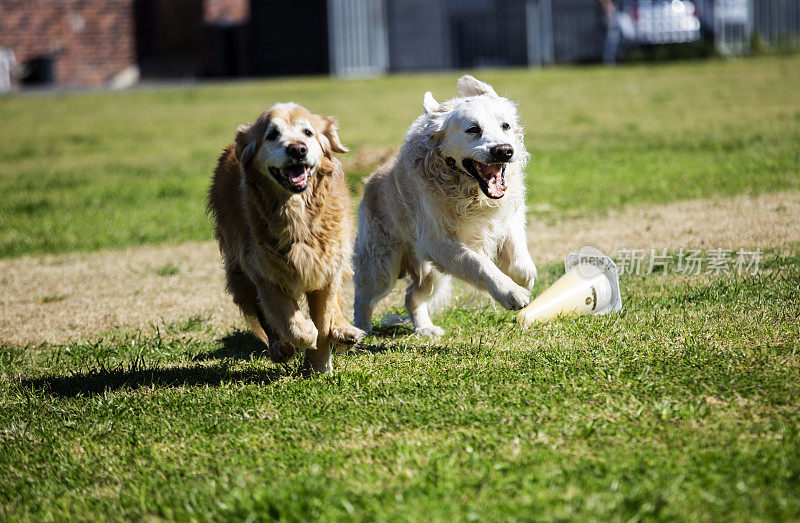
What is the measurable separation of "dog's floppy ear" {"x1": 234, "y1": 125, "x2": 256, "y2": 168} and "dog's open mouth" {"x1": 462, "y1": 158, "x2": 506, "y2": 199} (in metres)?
1.40

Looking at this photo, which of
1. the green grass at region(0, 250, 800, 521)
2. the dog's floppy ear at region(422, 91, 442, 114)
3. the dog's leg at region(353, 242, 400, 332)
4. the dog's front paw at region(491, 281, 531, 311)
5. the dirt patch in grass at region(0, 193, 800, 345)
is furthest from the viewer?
the dirt patch in grass at region(0, 193, 800, 345)

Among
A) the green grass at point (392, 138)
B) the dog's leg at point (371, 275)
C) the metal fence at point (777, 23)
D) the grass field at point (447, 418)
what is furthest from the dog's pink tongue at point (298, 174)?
the metal fence at point (777, 23)

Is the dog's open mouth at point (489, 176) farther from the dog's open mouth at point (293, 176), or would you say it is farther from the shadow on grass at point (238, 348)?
the shadow on grass at point (238, 348)

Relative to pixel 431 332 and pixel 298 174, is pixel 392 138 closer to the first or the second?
pixel 431 332

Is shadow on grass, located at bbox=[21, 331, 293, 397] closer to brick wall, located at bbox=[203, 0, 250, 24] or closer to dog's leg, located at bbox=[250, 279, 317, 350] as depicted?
dog's leg, located at bbox=[250, 279, 317, 350]

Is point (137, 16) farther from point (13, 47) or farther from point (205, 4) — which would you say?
point (13, 47)

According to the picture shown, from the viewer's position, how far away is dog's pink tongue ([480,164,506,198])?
5.18 m

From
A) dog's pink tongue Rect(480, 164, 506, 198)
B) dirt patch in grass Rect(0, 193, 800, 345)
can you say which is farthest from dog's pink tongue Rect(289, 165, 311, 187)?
dirt patch in grass Rect(0, 193, 800, 345)

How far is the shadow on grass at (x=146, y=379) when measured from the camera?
5.10m

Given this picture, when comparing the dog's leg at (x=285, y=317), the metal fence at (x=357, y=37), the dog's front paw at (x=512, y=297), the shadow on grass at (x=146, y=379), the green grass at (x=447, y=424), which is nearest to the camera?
the green grass at (x=447, y=424)

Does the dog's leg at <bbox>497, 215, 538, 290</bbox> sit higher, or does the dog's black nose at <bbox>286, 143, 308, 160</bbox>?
the dog's black nose at <bbox>286, 143, 308, 160</bbox>

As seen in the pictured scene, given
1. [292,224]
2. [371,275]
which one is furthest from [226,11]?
[292,224]

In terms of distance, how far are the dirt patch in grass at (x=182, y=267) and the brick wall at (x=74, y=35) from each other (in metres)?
22.1

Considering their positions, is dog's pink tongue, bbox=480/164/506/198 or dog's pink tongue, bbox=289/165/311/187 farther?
dog's pink tongue, bbox=480/164/506/198
